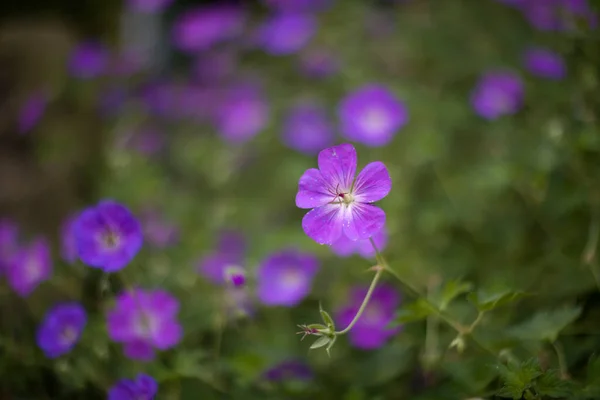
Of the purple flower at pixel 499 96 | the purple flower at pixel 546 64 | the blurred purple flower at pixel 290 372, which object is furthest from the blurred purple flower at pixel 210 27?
the blurred purple flower at pixel 290 372

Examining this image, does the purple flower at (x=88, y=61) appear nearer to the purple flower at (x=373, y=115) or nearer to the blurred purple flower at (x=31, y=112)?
the blurred purple flower at (x=31, y=112)

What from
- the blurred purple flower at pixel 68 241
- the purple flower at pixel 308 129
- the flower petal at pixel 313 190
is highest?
the flower petal at pixel 313 190

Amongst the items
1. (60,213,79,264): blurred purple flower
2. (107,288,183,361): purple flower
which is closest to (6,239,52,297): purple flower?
(60,213,79,264): blurred purple flower

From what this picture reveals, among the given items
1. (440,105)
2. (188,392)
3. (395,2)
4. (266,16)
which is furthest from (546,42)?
(188,392)

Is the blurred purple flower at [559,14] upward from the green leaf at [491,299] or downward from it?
upward

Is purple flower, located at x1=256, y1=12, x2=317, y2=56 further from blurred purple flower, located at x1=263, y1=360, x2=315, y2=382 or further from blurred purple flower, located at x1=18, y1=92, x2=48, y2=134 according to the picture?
blurred purple flower, located at x1=263, y1=360, x2=315, y2=382

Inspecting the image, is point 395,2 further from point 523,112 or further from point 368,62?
point 523,112

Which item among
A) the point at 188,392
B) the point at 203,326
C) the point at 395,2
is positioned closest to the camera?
the point at 188,392
